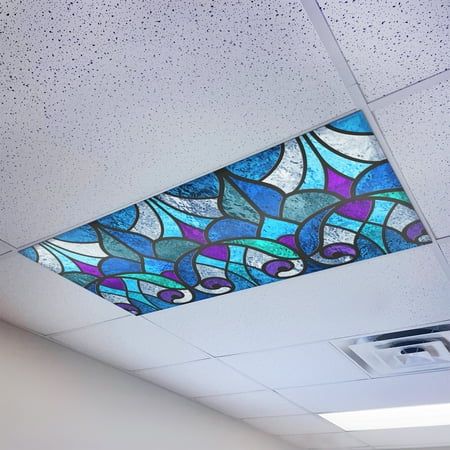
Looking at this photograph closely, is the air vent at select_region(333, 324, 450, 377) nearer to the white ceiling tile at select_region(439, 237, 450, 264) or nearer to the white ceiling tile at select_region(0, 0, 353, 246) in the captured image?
the white ceiling tile at select_region(439, 237, 450, 264)

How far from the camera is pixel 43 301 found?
1.99 meters

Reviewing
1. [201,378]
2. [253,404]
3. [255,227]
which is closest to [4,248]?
[255,227]

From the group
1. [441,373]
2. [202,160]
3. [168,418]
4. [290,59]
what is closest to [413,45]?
[290,59]

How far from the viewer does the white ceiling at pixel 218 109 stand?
2.89 ft

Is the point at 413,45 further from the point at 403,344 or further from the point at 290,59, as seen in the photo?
the point at 403,344

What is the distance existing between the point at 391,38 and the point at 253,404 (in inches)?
109

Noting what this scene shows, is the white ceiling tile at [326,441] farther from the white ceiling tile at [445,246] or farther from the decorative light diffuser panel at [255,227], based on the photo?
the white ceiling tile at [445,246]

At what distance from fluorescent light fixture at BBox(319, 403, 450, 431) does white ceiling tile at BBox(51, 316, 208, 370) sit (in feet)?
4.59

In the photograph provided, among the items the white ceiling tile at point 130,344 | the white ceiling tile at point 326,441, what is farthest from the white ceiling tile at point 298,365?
the white ceiling tile at point 326,441

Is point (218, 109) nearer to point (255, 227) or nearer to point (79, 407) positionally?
point (255, 227)

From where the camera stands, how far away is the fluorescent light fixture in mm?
2945

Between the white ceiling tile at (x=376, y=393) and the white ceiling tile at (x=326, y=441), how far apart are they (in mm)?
812

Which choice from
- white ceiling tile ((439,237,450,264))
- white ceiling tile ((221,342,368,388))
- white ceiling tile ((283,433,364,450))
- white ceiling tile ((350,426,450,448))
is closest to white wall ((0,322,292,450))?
white ceiling tile ((221,342,368,388))

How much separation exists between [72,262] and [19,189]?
17.3 inches
